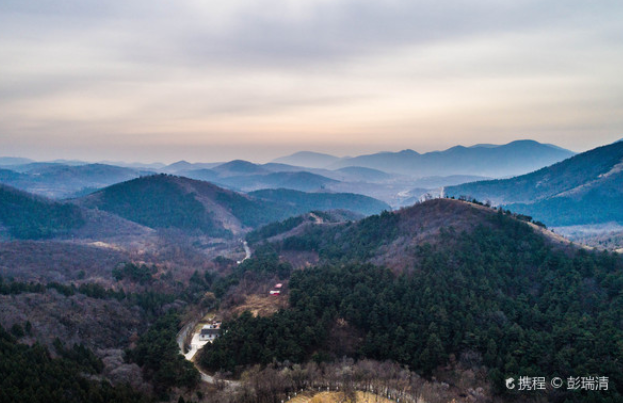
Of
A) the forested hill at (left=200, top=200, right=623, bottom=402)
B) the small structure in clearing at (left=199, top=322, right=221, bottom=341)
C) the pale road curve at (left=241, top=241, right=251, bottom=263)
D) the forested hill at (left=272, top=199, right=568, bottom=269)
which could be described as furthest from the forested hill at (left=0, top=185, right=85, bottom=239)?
the forested hill at (left=200, top=200, right=623, bottom=402)

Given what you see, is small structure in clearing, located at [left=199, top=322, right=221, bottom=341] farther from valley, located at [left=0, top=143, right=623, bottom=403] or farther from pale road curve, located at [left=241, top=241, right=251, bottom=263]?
pale road curve, located at [left=241, top=241, right=251, bottom=263]

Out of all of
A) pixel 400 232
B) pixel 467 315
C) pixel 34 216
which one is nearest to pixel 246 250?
pixel 400 232

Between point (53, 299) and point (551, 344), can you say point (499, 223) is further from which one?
point (53, 299)

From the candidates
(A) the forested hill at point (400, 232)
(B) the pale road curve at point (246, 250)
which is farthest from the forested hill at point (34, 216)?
(A) the forested hill at point (400, 232)

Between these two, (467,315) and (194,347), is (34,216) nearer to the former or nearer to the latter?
(194,347)

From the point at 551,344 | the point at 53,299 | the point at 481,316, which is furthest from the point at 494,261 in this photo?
the point at 53,299
